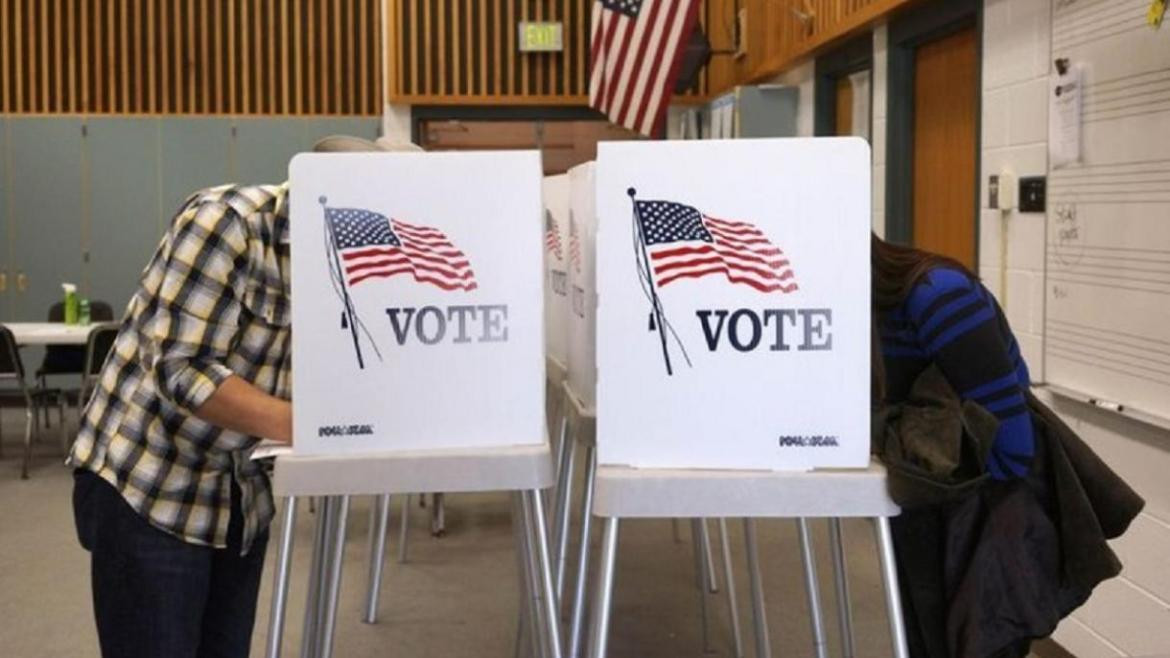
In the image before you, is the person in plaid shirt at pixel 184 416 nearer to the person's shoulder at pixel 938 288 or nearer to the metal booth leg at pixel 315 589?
the metal booth leg at pixel 315 589

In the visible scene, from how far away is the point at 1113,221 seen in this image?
3.63m

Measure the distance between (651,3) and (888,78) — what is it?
144 cm

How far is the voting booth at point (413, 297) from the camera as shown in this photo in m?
2.00

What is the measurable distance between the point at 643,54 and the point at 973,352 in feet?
16.7

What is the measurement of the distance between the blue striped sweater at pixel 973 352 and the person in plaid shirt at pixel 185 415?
0.92m

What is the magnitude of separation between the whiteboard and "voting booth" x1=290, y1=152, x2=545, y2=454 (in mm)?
1989

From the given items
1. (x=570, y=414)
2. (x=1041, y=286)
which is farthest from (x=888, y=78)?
(x=570, y=414)

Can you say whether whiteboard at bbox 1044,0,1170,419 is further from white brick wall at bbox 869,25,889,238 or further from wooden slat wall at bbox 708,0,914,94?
white brick wall at bbox 869,25,889,238

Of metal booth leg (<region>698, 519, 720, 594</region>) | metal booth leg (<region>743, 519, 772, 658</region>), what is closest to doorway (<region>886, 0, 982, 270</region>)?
metal booth leg (<region>698, 519, 720, 594</region>)

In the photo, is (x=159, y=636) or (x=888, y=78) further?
(x=888, y=78)

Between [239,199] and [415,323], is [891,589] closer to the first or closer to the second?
[415,323]

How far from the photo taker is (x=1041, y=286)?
4.17 m

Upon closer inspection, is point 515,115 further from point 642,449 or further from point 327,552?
point 642,449

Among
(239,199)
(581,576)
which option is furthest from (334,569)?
(239,199)
